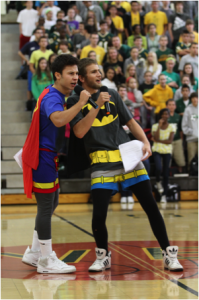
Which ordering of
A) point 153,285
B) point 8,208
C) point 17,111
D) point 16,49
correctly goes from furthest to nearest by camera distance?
point 16,49
point 17,111
point 8,208
point 153,285

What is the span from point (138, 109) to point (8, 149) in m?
3.23

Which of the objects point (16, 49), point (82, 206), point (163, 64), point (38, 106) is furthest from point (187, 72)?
point (38, 106)

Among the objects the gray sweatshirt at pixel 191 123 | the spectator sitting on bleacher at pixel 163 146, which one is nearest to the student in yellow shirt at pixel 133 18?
the gray sweatshirt at pixel 191 123

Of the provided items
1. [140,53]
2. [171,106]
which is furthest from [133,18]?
[171,106]

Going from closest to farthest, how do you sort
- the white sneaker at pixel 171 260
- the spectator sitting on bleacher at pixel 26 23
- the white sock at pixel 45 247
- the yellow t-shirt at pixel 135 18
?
A: the white sneaker at pixel 171 260 < the white sock at pixel 45 247 < the spectator sitting on bleacher at pixel 26 23 < the yellow t-shirt at pixel 135 18


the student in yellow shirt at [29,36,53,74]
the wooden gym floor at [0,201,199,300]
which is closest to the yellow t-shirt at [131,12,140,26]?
the student in yellow shirt at [29,36,53,74]

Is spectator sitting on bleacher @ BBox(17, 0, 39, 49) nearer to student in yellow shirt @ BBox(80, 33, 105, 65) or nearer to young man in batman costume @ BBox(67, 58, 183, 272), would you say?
student in yellow shirt @ BBox(80, 33, 105, 65)

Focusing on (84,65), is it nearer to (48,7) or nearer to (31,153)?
(31,153)

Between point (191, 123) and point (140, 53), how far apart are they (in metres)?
2.50

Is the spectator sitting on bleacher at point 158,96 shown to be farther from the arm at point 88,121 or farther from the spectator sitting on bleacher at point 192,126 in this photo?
the arm at point 88,121

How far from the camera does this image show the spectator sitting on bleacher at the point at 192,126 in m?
10.3

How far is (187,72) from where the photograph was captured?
1103 cm

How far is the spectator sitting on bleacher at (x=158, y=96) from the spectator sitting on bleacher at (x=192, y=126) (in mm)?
587

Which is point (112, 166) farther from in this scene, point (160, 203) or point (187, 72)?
point (187, 72)
